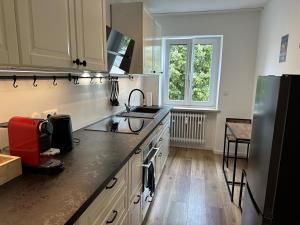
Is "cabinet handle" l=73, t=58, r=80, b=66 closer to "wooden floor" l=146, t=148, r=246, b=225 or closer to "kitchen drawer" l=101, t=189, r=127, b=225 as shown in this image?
"kitchen drawer" l=101, t=189, r=127, b=225

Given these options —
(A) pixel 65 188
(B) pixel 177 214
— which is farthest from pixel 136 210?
(A) pixel 65 188

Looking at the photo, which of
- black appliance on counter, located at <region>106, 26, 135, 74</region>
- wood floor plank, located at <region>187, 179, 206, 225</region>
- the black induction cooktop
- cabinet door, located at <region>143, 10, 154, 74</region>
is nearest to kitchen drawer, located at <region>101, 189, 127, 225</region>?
the black induction cooktop

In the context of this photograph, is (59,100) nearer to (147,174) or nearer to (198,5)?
(147,174)

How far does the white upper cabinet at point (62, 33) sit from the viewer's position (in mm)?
896

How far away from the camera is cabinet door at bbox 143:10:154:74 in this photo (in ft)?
8.55

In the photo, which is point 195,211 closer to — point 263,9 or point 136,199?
point 136,199

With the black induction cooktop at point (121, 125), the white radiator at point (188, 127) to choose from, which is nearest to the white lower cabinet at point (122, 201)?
the black induction cooktop at point (121, 125)

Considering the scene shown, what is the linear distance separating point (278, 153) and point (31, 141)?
1.27m

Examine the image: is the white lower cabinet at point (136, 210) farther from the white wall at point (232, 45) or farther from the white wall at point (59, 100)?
the white wall at point (232, 45)

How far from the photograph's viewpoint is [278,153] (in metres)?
1.13

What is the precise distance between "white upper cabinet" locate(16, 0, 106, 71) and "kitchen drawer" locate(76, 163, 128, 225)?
68 centimetres

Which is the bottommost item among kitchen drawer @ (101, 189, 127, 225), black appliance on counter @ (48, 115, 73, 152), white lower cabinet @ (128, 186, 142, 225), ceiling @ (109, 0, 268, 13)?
white lower cabinet @ (128, 186, 142, 225)

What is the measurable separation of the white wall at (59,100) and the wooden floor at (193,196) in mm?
1204

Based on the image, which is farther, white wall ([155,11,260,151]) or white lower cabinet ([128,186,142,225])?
white wall ([155,11,260,151])
